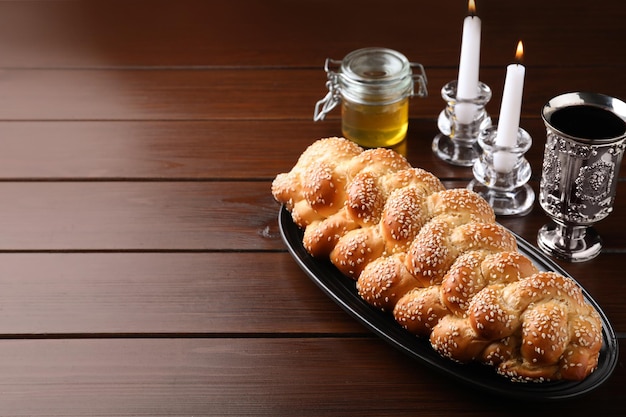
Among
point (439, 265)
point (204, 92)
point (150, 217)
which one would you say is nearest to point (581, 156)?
point (439, 265)

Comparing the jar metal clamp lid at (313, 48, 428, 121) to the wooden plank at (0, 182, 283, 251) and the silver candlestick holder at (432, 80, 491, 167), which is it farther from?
the wooden plank at (0, 182, 283, 251)

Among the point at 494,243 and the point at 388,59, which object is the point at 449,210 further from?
the point at 388,59

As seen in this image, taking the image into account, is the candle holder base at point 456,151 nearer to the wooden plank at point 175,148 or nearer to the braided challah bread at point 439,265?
the wooden plank at point 175,148

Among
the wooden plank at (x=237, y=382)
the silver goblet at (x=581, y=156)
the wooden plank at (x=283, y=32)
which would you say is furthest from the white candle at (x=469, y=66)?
the wooden plank at (x=237, y=382)

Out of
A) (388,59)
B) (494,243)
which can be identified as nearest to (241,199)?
(388,59)

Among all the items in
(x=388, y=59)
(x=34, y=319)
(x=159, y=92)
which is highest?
(x=388, y=59)

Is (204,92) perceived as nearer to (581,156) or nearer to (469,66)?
(469,66)
